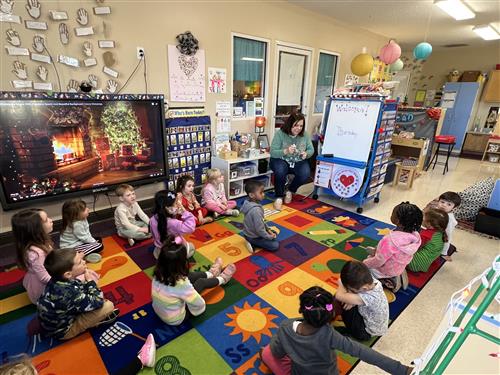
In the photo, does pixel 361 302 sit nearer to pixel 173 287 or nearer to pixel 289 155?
pixel 173 287

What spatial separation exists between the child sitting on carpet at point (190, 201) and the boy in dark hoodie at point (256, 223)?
27.3 inches

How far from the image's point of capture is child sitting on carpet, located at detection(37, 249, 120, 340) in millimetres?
1534

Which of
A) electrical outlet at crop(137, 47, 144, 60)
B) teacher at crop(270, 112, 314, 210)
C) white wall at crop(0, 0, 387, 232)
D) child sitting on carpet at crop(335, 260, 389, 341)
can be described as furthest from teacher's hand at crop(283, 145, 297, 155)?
child sitting on carpet at crop(335, 260, 389, 341)

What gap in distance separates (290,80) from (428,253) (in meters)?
A: 3.53

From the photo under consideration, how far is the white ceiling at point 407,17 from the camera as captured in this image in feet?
13.4

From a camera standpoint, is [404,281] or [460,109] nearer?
[404,281]

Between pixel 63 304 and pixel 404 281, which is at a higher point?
pixel 63 304

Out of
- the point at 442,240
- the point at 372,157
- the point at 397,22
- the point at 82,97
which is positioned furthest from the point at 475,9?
the point at 82,97

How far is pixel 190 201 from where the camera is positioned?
319 centimetres

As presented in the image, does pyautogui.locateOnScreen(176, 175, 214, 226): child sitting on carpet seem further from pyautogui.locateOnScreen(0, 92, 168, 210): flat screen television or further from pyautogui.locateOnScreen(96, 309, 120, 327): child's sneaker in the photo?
pyautogui.locateOnScreen(96, 309, 120, 327): child's sneaker

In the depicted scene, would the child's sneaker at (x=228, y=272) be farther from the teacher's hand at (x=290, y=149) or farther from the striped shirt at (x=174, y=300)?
the teacher's hand at (x=290, y=149)

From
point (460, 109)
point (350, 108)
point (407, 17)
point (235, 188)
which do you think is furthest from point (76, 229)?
point (460, 109)

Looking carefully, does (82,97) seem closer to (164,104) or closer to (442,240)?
(164,104)

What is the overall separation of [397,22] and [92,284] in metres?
6.34
